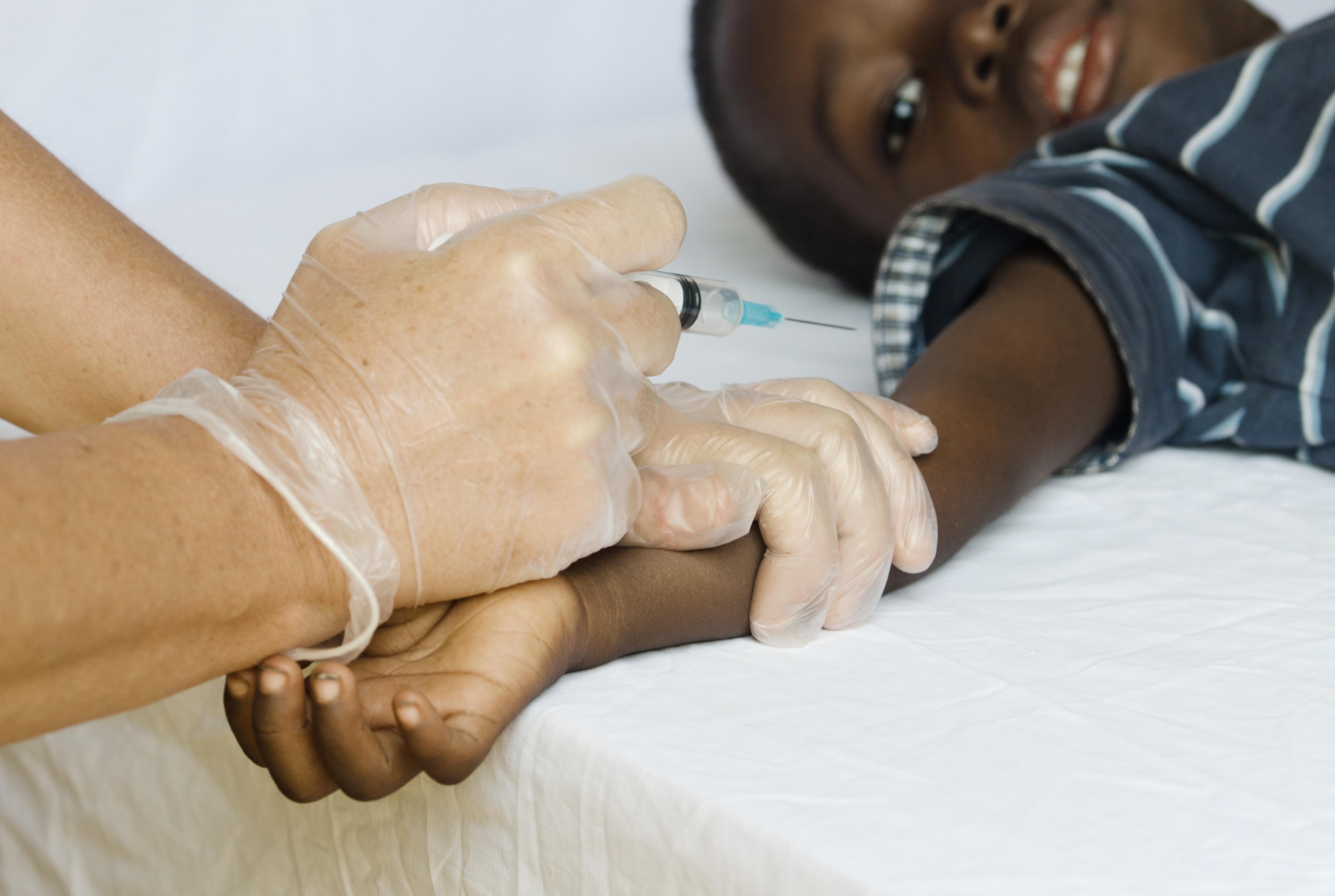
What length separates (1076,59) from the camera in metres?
1.34

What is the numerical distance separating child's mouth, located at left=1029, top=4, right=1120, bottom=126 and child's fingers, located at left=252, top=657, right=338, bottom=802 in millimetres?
1216

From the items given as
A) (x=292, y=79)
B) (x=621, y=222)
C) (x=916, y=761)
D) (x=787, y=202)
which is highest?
(x=292, y=79)

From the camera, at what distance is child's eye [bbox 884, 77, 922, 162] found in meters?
1.31

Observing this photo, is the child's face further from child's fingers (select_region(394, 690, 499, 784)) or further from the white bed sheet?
child's fingers (select_region(394, 690, 499, 784))

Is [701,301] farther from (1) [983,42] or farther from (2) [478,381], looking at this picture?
(1) [983,42]

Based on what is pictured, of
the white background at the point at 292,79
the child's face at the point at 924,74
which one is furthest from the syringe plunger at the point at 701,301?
the white background at the point at 292,79

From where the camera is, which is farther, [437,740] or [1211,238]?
[1211,238]

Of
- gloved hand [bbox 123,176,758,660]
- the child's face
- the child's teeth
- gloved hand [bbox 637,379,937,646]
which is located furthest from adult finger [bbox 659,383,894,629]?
the child's teeth

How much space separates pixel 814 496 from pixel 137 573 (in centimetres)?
32

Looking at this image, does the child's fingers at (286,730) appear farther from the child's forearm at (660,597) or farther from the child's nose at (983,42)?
the child's nose at (983,42)

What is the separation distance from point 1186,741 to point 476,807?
32 cm


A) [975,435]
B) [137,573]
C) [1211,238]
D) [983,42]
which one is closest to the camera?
[137,573]

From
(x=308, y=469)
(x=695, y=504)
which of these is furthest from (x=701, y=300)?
(x=308, y=469)

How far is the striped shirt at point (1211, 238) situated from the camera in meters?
0.85
